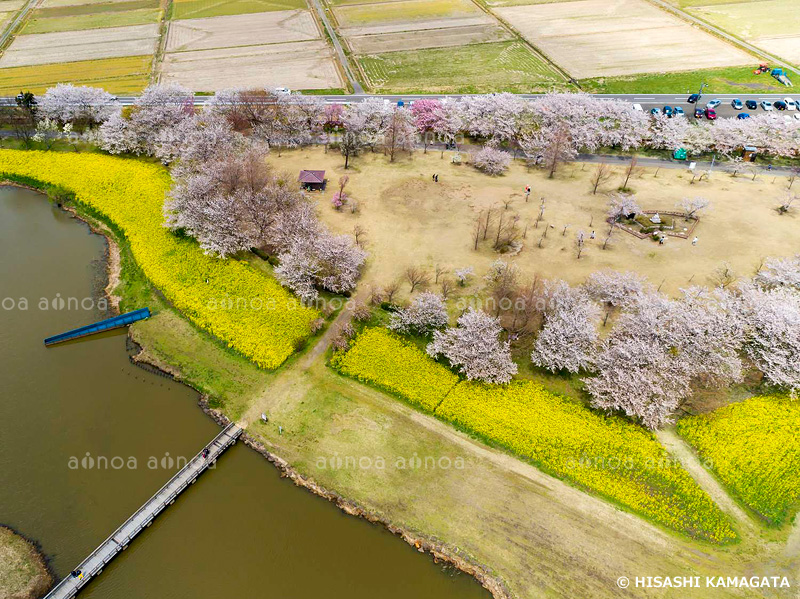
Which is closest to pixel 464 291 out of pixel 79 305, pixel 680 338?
pixel 680 338

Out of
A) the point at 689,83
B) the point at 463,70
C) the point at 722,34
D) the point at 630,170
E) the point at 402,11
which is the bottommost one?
the point at 630,170

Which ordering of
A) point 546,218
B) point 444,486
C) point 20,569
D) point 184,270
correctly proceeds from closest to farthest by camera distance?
1. point 20,569
2. point 444,486
3. point 184,270
4. point 546,218

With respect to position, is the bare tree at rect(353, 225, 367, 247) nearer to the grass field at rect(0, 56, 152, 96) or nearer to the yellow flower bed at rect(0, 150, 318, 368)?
the yellow flower bed at rect(0, 150, 318, 368)

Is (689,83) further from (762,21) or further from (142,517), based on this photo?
(142,517)

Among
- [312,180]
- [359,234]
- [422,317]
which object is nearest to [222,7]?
[312,180]

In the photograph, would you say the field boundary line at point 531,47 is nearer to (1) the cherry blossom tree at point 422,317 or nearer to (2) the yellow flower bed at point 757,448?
(1) the cherry blossom tree at point 422,317

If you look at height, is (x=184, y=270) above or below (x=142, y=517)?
above

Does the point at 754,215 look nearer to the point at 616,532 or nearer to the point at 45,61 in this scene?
the point at 616,532
